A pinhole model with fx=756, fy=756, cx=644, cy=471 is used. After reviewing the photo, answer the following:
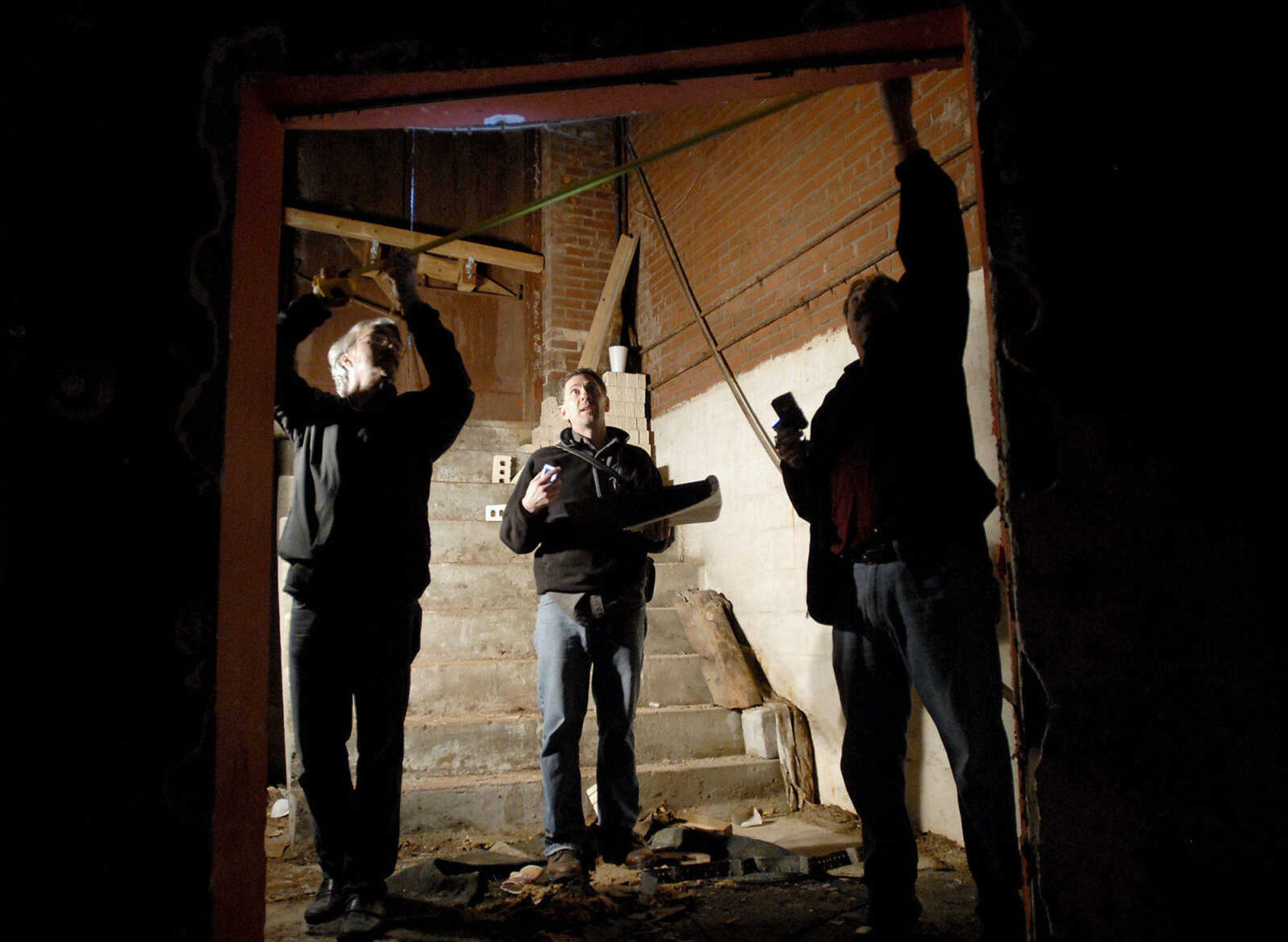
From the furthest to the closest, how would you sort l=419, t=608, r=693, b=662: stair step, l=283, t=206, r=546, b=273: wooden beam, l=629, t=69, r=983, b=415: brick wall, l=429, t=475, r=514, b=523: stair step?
l=283, t=206, r=546, b=273: wooden beam
l=429, t=475, r=514, b=523: stair step
l=419, t=608, r=693, b=662: stair step
l=629, t=69, r=983, b=415: brick wall

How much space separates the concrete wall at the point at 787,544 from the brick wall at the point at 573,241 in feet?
5.35

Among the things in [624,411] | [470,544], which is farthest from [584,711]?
[624,411]

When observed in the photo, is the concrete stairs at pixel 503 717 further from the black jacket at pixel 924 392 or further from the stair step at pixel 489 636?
the black jacket at pixel 924 392

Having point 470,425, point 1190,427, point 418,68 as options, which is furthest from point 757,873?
point 470,425

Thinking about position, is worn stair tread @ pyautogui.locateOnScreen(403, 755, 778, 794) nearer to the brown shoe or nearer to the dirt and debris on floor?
the dirt and debris on floor

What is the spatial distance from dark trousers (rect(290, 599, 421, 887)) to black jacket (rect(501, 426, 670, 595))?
0.58m

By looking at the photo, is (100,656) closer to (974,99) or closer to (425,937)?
(425,937)

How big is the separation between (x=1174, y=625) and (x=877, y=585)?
0.79m

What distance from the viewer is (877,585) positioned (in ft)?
6.27

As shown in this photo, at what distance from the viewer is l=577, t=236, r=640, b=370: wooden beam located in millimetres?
5812

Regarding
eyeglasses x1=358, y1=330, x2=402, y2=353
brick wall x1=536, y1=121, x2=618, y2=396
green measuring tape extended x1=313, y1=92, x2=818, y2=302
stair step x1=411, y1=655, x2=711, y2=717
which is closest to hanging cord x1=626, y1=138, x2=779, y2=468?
brick wall x1=536, y1=121, x2=618, y2=396

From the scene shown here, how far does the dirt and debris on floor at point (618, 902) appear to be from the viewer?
2.06 metres

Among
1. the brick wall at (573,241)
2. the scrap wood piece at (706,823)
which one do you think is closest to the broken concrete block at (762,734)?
the scrap wood piece at (706,823)

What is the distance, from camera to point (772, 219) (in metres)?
4.15
